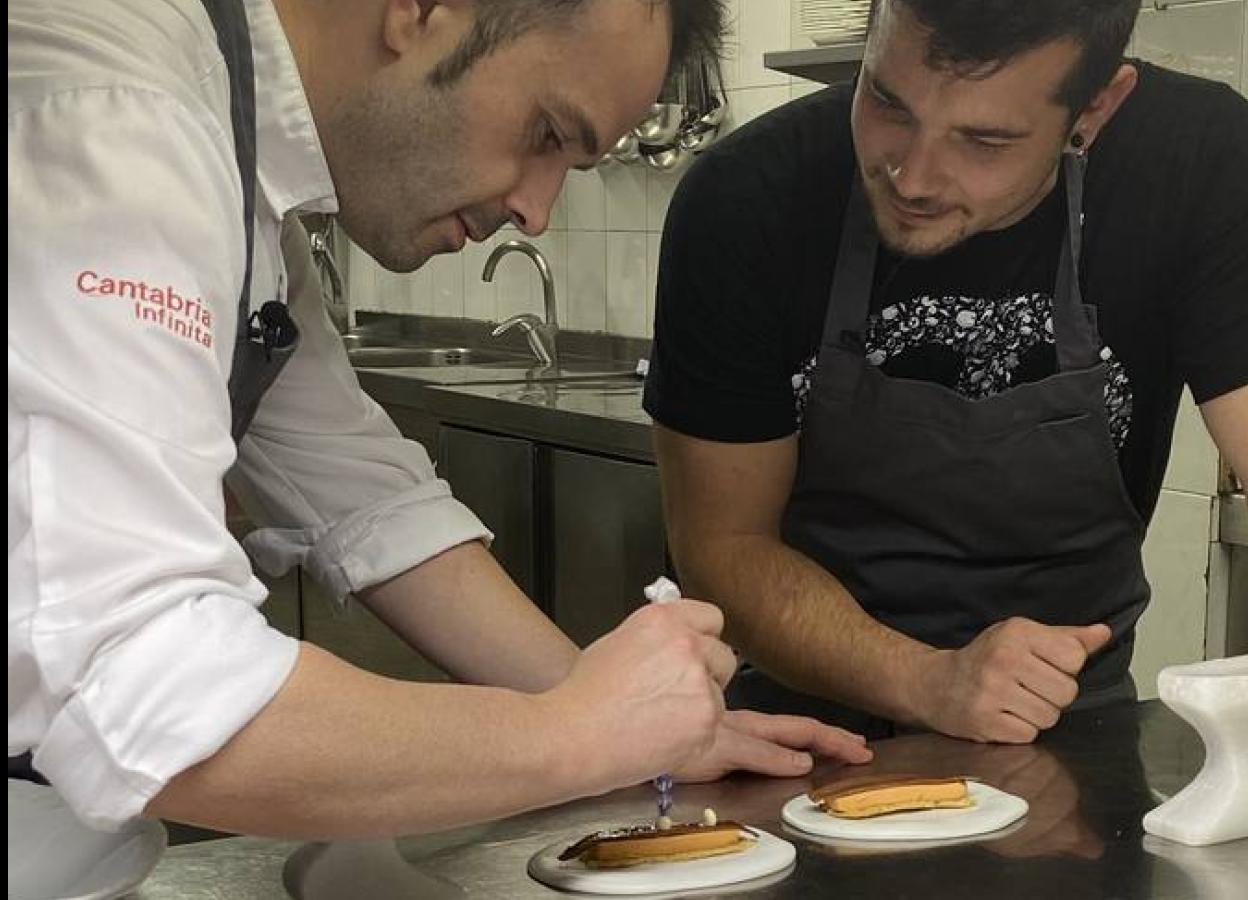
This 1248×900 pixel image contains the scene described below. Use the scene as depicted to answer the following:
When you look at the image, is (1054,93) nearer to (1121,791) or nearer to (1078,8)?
(1078,8)

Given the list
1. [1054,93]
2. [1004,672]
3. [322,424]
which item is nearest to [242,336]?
[322,424]

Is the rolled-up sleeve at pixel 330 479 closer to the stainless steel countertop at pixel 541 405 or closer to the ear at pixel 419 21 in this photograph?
the ear at pixel 419 21

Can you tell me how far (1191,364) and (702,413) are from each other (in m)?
0.54

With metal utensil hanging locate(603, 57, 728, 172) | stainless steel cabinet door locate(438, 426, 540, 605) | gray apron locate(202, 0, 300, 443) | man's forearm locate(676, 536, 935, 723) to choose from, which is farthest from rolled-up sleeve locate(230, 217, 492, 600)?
metal utensil hanging locate(603, 57, 728, 172)

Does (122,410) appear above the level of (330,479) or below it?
A: above

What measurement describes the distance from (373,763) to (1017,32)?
1037 millimetres

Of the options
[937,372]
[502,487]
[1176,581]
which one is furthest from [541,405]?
[937,372]

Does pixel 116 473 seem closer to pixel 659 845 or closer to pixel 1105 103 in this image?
pixel 659 845

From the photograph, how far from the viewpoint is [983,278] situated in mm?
1868

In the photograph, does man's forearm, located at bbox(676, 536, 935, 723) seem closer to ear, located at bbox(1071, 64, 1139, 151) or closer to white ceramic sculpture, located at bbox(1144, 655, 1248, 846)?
white ceramic sculpture, located at bbox(1144, 655, 1248, 846)

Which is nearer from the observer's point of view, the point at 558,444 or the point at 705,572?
the point at 705,572

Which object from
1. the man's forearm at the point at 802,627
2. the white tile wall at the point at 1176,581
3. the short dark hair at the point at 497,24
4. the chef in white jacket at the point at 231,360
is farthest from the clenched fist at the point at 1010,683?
the white tile wall at the point at 1176,581

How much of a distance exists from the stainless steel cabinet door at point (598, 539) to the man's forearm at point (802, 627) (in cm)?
116

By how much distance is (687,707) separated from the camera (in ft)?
3.61
